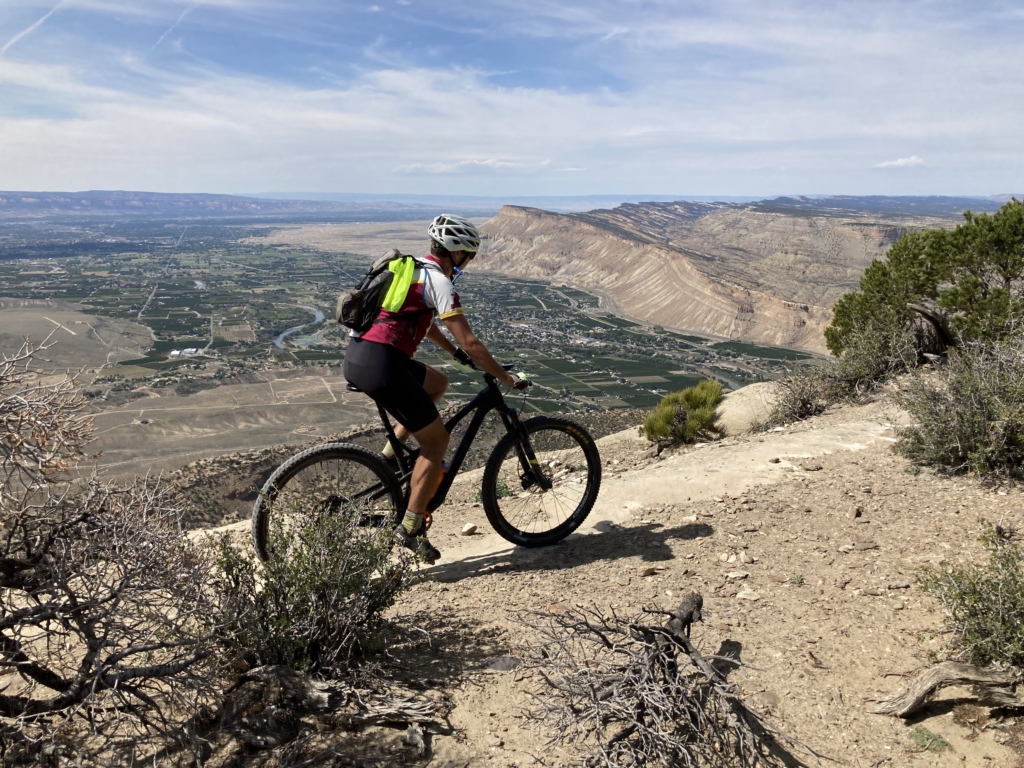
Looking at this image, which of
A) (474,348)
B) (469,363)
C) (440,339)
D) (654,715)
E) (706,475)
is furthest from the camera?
(706,475)

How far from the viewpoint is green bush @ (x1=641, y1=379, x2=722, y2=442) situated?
11352 millimetres

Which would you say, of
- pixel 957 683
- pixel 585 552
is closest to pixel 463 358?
pixel 585 552

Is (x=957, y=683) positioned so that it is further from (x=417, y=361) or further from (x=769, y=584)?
(x=417, y=361)

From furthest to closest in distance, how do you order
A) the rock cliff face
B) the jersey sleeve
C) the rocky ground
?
1. the rock cliff face
2. the jersey sleeve
3. the rocky ground

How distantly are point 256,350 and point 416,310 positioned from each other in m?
75.2

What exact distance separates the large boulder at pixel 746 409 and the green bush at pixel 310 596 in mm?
9094

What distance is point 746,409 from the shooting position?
12.0 m

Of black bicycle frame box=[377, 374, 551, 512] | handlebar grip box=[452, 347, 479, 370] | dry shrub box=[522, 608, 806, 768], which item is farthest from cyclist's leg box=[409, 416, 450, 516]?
dry shrub box=[522, 608, 806, 768]

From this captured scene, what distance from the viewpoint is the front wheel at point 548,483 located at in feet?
18.6

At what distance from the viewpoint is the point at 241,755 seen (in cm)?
297

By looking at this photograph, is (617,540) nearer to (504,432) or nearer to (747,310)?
(504,432)

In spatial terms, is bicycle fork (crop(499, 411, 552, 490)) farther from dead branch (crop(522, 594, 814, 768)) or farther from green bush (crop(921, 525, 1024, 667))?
green bush (crop(921, 525, 1024, 667))

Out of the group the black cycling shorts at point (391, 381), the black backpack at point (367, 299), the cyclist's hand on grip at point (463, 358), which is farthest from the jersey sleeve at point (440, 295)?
the cyclist's hand on grip at point (463, 358)

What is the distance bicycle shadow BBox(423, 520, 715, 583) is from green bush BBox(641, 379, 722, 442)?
5.34 metres
